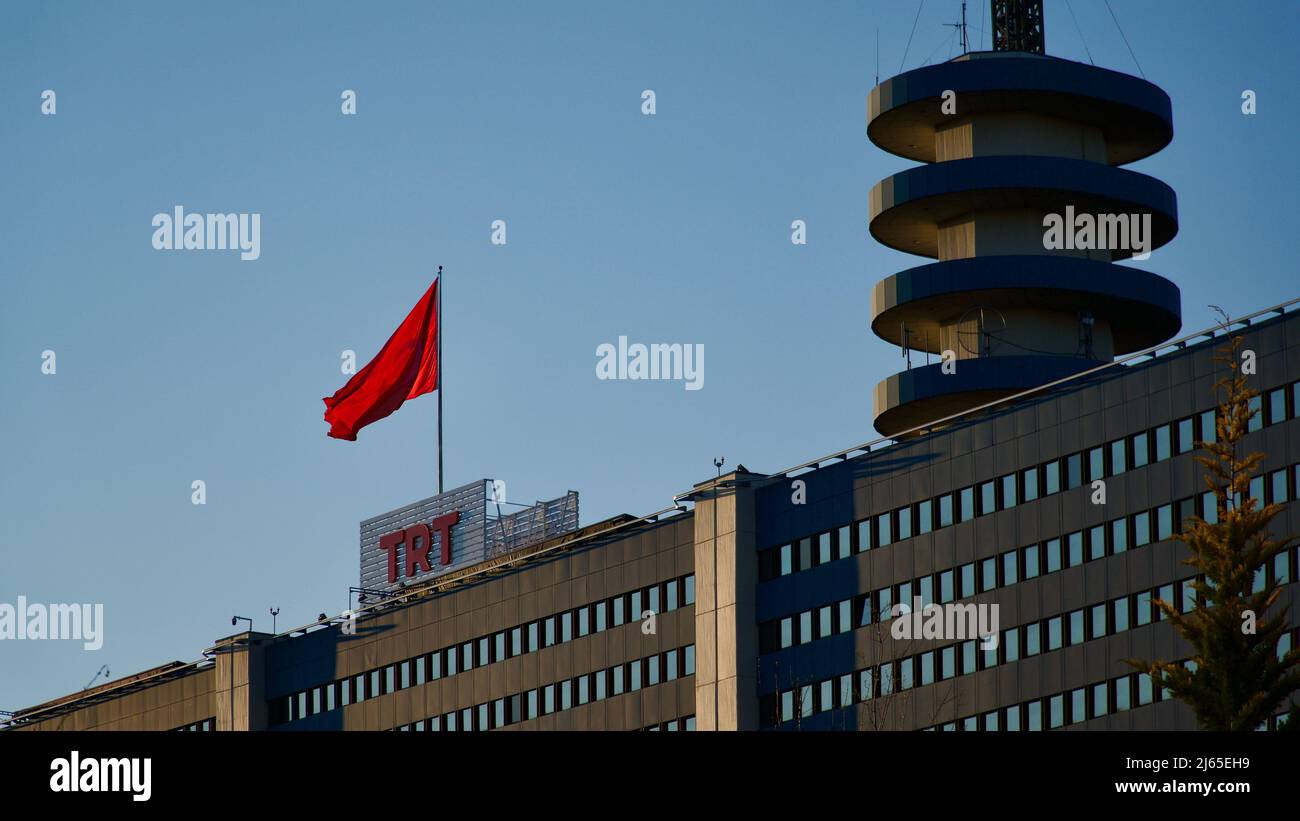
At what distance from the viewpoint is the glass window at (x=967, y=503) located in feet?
288

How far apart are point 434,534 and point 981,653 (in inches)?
1330

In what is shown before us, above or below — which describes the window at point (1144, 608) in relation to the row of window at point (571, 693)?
above

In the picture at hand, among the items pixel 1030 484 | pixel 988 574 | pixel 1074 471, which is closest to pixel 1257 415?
pixel 1074 471

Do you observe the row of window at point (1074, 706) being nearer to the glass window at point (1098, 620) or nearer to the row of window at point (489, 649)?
the glass window at point (1098, 620)

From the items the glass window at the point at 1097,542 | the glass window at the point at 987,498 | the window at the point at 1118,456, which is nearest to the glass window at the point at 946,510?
the glass window at the point at 987,498

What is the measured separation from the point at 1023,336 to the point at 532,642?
2799 cm

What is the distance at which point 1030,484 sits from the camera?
86.1 m

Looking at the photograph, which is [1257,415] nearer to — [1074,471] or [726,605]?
[1074,471]

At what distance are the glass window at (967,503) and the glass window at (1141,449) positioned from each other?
7.60 metres

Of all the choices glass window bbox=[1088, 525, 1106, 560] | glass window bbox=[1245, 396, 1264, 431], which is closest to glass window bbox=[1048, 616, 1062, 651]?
glass window bbox=[1088, 525, 1106, 560]
